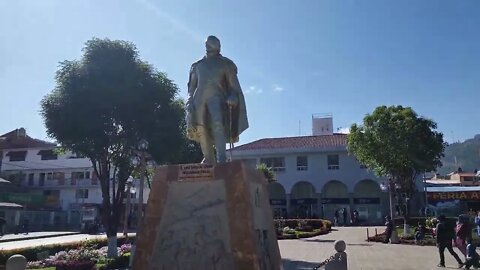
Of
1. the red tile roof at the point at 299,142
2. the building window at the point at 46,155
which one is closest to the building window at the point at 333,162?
the red tile roof at the point at 299,142

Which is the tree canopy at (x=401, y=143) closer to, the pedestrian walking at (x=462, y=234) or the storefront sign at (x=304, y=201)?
the pedestrian walking at (x=462, y=234)

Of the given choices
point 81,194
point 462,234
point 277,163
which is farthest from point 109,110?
point 81,194

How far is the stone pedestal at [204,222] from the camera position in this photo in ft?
21.3

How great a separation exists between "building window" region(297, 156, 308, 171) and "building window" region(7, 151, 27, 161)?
32656 millimetres

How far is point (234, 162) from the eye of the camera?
691 centimetres

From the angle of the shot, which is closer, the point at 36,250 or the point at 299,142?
the point at 36,250

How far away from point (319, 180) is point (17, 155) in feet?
118

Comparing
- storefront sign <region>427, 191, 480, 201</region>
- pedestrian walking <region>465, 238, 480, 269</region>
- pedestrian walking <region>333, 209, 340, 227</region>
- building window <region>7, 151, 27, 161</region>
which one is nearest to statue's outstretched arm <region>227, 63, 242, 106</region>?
pedestrian walking <region>465, 238, 480, 269</region>

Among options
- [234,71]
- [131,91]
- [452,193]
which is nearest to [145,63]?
[131,91]

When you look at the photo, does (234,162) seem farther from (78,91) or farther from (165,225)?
(78,91)

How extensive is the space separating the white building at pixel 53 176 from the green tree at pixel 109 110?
32.6 m

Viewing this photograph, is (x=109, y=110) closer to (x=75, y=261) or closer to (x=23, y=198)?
(x=75, y=261)

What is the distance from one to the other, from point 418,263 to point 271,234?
8.91m

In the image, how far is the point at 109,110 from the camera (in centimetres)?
1741
